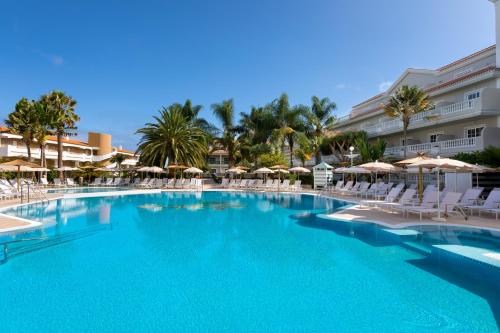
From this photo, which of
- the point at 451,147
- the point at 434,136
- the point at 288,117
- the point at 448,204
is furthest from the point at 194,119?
the point at 448,204

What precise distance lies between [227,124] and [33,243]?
29.8 m

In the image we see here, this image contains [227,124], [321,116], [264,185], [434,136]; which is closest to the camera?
[434,136]

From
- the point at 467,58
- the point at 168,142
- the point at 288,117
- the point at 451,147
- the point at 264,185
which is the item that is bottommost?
the point at 264,185

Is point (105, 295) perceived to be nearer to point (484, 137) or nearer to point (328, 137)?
point (484, 137)

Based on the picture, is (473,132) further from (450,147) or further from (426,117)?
(426,117)

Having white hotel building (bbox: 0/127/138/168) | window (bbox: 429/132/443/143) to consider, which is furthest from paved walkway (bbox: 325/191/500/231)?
white hotel building (bbox: 0/127/138/168)

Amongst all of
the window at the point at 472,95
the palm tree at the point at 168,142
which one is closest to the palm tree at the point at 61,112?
the palm tree at the point at 168,142

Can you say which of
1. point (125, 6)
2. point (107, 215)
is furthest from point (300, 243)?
point (125, 6)

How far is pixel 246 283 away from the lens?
530 cm

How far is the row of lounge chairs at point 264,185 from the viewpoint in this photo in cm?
2538

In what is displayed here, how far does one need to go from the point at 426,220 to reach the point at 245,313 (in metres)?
8.77

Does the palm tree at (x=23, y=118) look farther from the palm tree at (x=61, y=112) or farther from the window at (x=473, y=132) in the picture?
the window at (x=473, y=132)

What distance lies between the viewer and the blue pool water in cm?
399

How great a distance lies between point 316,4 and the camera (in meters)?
18.0
